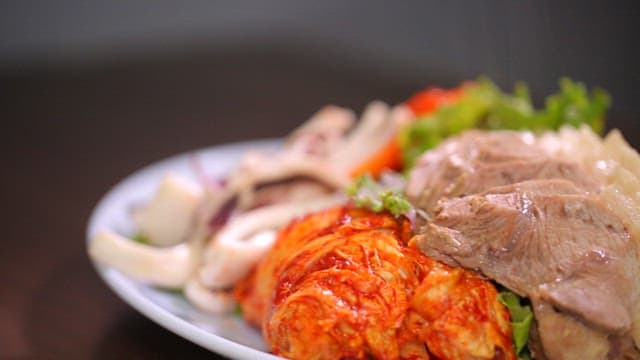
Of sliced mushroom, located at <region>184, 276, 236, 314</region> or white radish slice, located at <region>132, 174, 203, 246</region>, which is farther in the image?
white radish slice, located at <region>132, 174, 203, 246</region>

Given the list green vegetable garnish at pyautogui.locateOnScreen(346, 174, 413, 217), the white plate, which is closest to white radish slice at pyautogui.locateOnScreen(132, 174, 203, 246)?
the white plate

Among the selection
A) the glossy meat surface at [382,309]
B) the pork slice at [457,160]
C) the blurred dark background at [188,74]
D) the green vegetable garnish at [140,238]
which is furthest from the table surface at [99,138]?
the pork slice at [457,160]

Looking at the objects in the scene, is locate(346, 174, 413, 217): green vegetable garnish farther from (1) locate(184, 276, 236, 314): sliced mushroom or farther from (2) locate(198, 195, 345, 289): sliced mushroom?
(1) locate(184, 276, 236, 314): sliced mushroom

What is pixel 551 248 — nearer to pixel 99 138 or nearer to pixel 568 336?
pixel 568 336

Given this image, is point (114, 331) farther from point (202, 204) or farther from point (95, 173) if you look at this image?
point (95, 173)

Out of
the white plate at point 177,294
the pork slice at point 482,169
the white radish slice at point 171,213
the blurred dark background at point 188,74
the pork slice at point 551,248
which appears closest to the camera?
the pork slice at point 551,248

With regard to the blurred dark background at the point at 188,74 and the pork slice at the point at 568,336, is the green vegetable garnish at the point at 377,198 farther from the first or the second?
the blurred dark background at the point at 188,74
